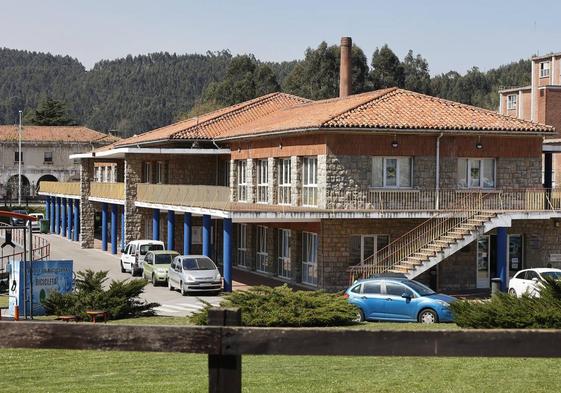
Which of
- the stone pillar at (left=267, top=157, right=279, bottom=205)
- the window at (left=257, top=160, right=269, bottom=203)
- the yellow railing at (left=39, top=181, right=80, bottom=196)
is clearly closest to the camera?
the stone pillar at (left=267, top=157, right=279, bottom=205)

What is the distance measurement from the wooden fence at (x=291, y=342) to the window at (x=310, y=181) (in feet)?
101

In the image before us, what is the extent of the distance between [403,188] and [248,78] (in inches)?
3342

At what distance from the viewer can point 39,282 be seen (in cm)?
2617

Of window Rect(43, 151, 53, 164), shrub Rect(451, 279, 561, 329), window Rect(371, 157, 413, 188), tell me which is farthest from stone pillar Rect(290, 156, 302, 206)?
window Rect(43, 151, 53, 164)

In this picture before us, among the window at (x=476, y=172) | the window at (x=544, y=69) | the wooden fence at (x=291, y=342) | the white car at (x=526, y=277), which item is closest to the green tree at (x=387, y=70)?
the window at (x=544, y=69)

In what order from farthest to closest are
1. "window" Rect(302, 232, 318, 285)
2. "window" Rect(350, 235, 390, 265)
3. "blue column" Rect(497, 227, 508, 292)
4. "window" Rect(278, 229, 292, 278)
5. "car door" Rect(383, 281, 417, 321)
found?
"window" Rect(278, 229, 292, 278) → "window" Rect(302, 232, 318, 285) → "window" Rect(350, 235, 390, 265) → "blue column" Rect(497, 227, 508, 292) → "car door" Rect(383, 281, 417, 321)

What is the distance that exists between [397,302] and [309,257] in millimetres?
12486

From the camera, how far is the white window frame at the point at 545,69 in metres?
96.9

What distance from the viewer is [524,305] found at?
56.5ft

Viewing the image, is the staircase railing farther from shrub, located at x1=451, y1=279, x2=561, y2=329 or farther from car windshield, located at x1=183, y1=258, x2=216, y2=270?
shrub, located at x1=451, y1=279, x2=561, y2=329

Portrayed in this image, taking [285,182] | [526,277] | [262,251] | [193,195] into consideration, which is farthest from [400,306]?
[262,251]

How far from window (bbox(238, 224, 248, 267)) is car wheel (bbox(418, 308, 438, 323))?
21152 mm

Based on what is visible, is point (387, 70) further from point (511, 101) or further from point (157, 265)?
point (157, 265)

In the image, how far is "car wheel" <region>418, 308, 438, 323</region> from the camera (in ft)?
79.5
